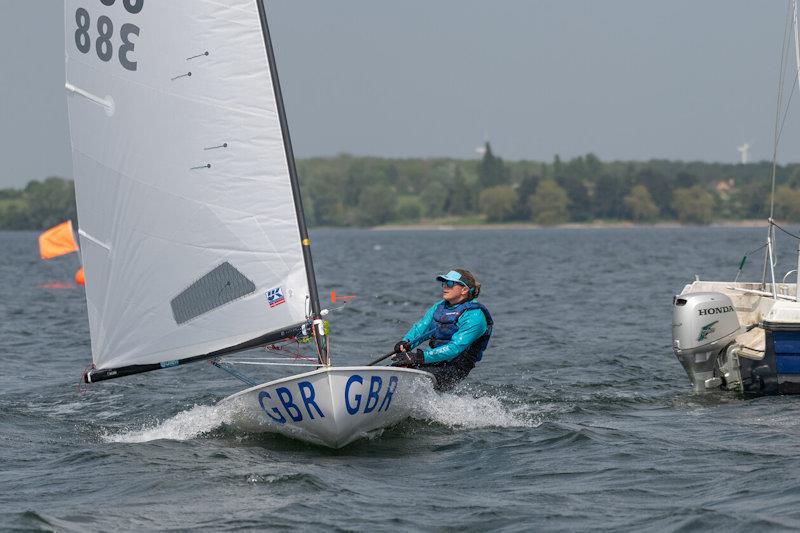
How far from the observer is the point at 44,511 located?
313 inches

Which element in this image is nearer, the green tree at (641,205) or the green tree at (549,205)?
the green tree at (641,205)

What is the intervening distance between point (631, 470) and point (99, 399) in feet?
22.5

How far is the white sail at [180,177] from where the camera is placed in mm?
9812

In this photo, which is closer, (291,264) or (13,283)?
(291,264)

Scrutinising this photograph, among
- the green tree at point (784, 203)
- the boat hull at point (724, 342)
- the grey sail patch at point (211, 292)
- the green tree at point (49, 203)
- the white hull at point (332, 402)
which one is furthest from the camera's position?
the green tree at point (49, 203)

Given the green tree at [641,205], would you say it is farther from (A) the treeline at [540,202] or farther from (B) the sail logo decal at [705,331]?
(B) the sail logo decal at [705,331]

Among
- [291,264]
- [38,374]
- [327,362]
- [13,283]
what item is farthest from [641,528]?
[13,283]

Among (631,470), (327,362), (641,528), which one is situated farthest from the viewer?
(327,362)

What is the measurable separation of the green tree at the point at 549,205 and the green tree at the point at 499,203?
132 inches

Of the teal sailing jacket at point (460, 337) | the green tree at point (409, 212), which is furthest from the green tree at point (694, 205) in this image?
the teal sailing jacket at point (460, 337)

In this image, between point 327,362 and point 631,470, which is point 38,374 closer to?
point 327,362

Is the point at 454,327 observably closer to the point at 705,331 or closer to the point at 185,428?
the point at 185,428

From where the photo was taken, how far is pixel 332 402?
921 centimetres

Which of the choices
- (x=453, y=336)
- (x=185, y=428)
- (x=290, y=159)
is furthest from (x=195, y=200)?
(x=453, y=336)
